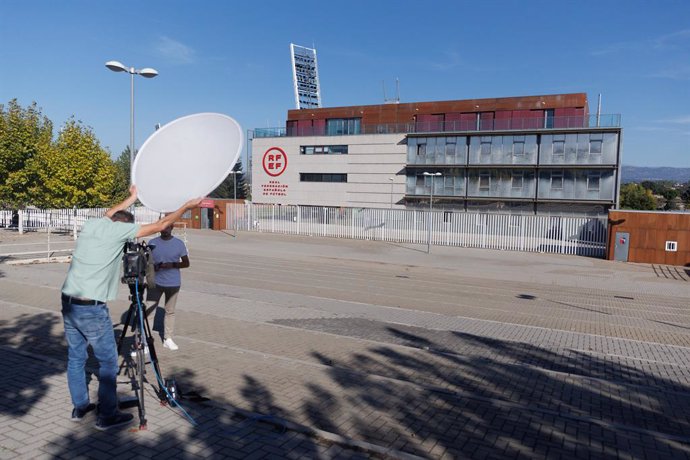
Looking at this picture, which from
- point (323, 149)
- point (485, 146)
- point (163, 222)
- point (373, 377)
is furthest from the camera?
point (323, 149)

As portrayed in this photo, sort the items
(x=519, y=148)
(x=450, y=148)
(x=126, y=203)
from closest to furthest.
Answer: (x=126, y=203) < (x=519, y=148) < (x=450, y=148)

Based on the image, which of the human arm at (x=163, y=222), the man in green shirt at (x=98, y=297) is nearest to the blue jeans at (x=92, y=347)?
the man in green shirt at (x=98, y=297)

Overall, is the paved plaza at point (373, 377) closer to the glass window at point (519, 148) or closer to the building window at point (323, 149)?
the glass window at point (519, 148)

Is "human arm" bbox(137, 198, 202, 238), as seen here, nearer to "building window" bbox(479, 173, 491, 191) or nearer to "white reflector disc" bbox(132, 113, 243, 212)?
"white reflector disc" bbox(132, 113, 243, 212)

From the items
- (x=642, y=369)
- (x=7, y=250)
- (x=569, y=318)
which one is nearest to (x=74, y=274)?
(x=642, y=369)

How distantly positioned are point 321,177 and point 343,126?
5.81m

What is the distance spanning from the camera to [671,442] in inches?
194

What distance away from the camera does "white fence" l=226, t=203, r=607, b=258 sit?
104 feet

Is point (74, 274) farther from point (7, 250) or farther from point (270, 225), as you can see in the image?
point (270, 225)

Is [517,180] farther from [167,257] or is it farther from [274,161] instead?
[167,257]

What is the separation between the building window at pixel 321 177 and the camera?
54281mm

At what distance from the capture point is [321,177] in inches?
2164

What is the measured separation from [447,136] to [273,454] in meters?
46.4

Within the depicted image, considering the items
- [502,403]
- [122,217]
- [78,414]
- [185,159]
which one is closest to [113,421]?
[78,414]
